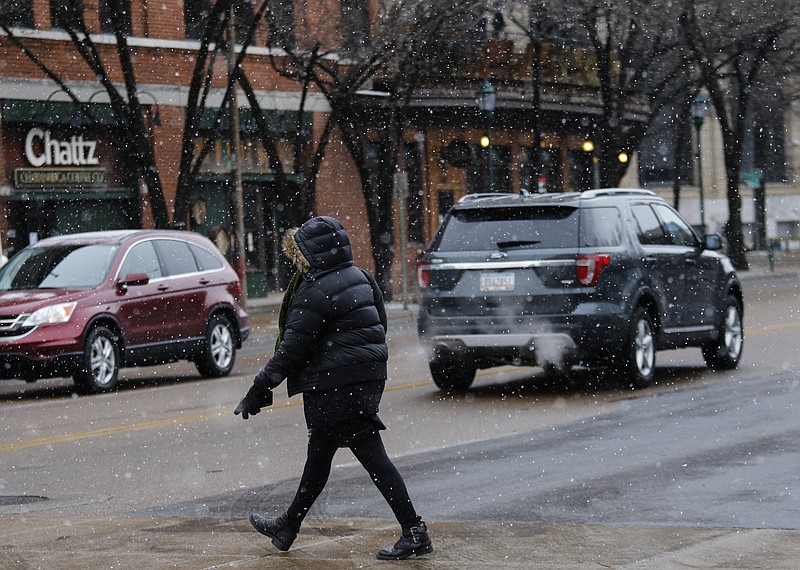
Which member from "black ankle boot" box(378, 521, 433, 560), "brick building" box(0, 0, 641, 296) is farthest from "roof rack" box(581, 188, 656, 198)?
"brick building" box(0, 0, 641, 296)

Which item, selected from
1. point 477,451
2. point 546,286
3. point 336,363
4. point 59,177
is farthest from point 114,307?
point 59,177

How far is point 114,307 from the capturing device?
16250 mm

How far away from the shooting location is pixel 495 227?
45.5 feet

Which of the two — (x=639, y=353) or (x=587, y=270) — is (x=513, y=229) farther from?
(x=639, y=353)

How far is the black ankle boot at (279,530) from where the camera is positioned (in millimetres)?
7129

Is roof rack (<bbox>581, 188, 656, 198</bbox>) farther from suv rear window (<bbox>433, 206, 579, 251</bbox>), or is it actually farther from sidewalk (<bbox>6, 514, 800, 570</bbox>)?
sidewalk (<bbox>6, 514, 800, 570</bbox>)

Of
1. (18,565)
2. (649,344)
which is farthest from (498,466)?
(649,344)

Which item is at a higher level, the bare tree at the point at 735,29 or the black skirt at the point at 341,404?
the bare tree at the point at 735,29

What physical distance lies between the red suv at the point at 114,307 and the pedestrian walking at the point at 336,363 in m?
9.05

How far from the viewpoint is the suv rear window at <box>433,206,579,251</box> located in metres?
13.6

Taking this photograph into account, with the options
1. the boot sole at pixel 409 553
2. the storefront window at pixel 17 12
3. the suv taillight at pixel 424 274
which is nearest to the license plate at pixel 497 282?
the suv taillight at pixel 424 274

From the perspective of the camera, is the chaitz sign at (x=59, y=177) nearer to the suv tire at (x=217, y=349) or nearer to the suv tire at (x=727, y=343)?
the suv tire at (x=217, y=349)

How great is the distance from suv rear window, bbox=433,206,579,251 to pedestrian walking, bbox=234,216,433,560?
6.73 meters

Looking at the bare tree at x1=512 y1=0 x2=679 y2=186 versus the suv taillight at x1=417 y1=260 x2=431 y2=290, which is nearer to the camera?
the suv taillight at x1=417 y1=260 x2=431 y2=290
